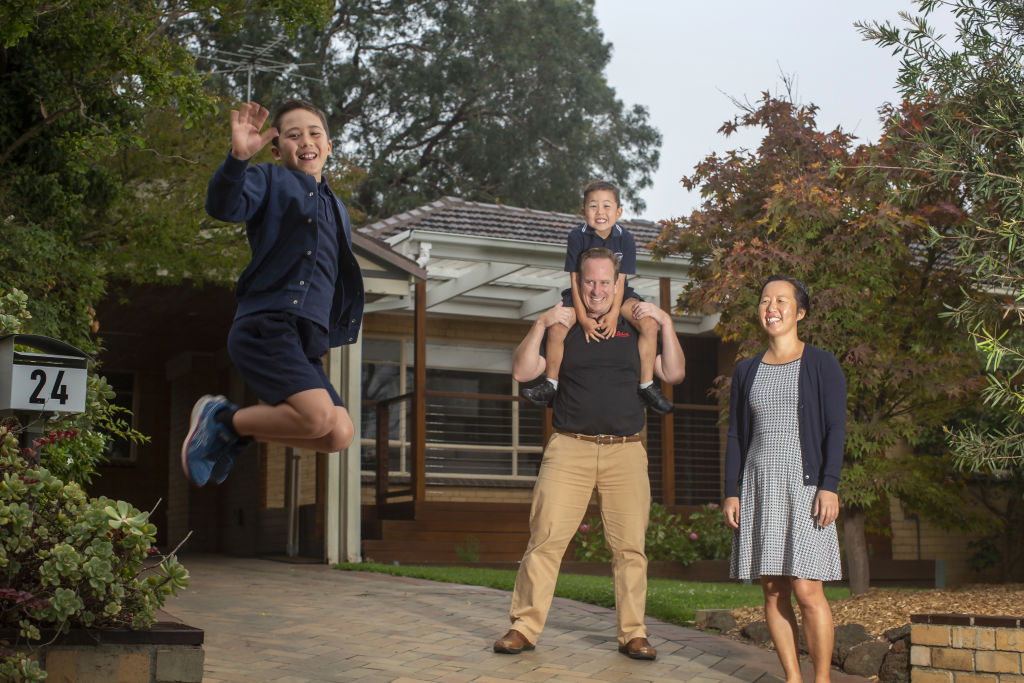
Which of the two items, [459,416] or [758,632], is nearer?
[758,632]

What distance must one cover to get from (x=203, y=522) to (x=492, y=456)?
473 cm

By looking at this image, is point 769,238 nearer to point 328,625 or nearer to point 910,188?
point 910,188

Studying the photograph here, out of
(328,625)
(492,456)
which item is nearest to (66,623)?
(328,625)

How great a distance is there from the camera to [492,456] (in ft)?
49.9

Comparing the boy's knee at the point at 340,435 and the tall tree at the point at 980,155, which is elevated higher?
the tall tree at the point at 980,155

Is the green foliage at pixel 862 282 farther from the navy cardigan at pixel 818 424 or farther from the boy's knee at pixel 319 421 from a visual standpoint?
the boy's knee at pixel 319 421

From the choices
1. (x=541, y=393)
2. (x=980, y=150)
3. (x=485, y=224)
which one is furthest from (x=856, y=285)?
(x=485, y=224)

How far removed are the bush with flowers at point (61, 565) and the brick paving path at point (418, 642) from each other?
795 millimetres

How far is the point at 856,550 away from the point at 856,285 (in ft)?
6.06

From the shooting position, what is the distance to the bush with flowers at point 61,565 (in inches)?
162

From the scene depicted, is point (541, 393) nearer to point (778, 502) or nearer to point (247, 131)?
point (778, 502)

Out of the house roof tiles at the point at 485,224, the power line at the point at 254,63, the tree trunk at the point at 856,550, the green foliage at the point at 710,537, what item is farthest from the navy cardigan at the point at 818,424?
the house roof tiles at the point at 485,224

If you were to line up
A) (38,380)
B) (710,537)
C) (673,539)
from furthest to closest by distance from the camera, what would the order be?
(710,537) → (673,539) → (38,380)

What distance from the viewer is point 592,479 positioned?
5668 millimetres
